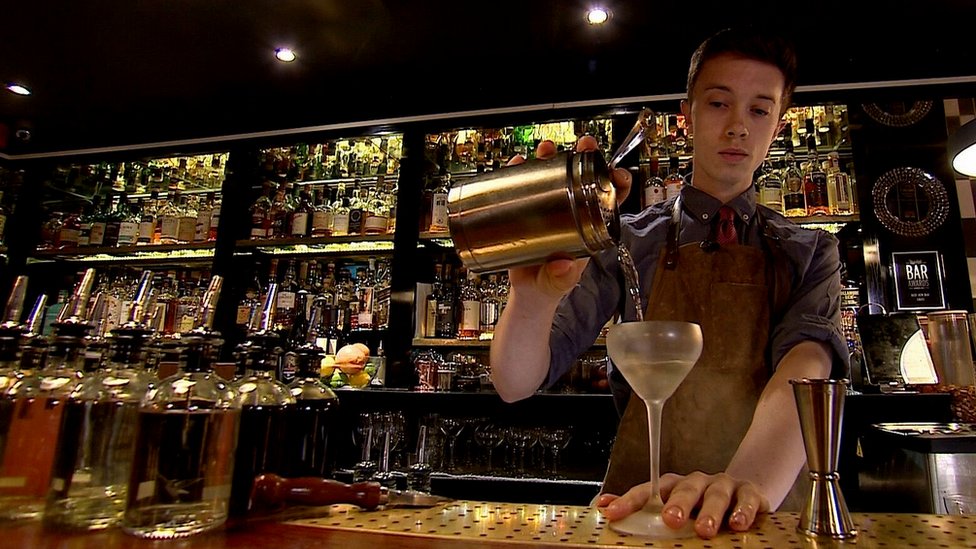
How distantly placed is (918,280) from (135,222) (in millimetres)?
4521

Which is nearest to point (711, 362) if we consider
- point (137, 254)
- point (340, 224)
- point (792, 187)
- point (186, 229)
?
point (792, 187)

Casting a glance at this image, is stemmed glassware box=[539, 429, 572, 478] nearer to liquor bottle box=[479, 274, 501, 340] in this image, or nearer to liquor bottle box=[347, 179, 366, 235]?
liquor bottle box=[479, 274, 501, 340]

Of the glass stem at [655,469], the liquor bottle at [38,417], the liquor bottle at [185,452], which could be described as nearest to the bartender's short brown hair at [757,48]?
the glass stem at [655,469]

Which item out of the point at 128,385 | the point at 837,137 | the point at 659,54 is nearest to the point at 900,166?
the point at 837,137

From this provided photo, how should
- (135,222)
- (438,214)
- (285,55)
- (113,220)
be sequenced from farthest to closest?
1. (113,220)
2. (135,222)
3. (438,214)
4. (285,55)

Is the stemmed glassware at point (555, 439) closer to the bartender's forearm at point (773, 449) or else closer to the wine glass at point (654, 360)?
the bartender's forearm at point (773, 449)

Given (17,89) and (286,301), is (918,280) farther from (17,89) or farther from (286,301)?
(17,89)

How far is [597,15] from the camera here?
Answer: 2.68 m

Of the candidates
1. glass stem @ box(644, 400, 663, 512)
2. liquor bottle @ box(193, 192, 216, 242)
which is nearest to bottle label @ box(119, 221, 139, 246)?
liquor bottle @ box(193, 192, 216, 242)

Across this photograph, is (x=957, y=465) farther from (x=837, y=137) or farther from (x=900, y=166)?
(x=837, y=137)

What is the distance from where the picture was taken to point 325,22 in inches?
111

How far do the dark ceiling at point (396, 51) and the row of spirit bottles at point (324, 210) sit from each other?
439 millimetres

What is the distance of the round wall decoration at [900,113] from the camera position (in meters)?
2.96

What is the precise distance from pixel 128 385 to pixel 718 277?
1149mm
